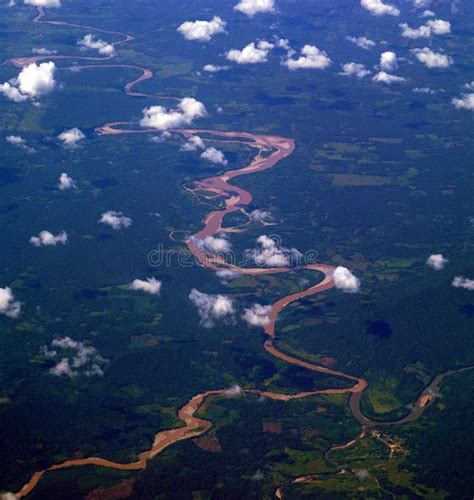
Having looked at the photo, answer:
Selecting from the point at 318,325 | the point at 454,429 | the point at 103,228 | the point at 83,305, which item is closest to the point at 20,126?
the point at 103,228

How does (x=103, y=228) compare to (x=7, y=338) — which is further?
(x=103, y=228)

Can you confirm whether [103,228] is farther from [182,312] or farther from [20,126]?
[20,126]

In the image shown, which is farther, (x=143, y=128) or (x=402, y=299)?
(x=143, y=128)

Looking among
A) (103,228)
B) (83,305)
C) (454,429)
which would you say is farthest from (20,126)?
(454,429)

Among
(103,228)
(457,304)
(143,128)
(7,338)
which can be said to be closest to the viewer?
(7,338)

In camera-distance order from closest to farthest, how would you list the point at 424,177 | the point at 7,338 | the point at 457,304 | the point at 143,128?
the point at 7,338, the point at 457,304, the point at 424,177, the point at 143,128

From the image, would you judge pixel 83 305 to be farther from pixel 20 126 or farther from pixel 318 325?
pixel 20 126
